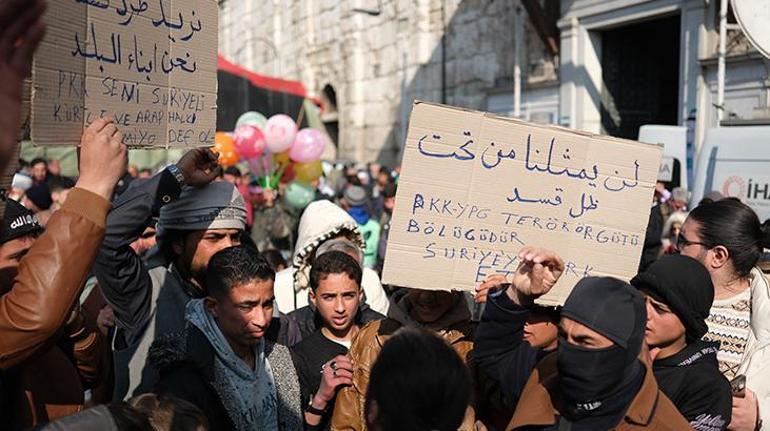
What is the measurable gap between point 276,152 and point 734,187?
647 cm

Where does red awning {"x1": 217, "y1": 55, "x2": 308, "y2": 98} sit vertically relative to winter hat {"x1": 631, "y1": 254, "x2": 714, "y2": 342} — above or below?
above

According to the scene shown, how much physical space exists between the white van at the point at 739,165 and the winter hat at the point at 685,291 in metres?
3.21

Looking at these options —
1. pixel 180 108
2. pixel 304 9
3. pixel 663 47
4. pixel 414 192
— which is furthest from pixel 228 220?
pixel 304 9

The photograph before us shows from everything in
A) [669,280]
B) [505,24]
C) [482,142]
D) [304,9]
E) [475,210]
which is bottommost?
[669,280]

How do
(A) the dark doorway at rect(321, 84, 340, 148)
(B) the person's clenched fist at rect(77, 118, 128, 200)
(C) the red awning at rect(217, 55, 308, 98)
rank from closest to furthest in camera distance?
(B) the person's clenched fist at rect(77, 118, 128, 200) < (C) the red awning at rect(217, 55, 308, 98) < (A) the dark doorway at rect(321, 84, 340, 148)

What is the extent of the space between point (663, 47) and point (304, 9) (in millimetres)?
14256

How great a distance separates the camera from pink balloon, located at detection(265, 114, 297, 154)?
1038 centimetres

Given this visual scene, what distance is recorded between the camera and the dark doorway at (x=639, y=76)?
12875mm

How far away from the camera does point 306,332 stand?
11.0ft

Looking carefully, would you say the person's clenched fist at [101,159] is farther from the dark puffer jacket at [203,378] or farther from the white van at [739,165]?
the white van at [739,165]

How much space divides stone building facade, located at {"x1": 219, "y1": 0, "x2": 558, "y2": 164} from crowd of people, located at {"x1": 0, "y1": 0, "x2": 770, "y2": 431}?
35.8ft

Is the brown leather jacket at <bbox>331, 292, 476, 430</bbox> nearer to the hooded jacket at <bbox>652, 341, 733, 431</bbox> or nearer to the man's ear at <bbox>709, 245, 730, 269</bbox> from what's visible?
the hooded jacket at <bbox>652, 341, 733, 431</bbox>

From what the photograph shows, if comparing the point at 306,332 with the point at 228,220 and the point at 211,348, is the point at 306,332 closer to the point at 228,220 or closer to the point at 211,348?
the point at 228,220

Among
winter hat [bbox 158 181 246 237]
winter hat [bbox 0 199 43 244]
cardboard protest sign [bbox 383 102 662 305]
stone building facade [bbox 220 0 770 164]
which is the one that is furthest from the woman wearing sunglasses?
stone building facade [bbox 220 0 770 164]
